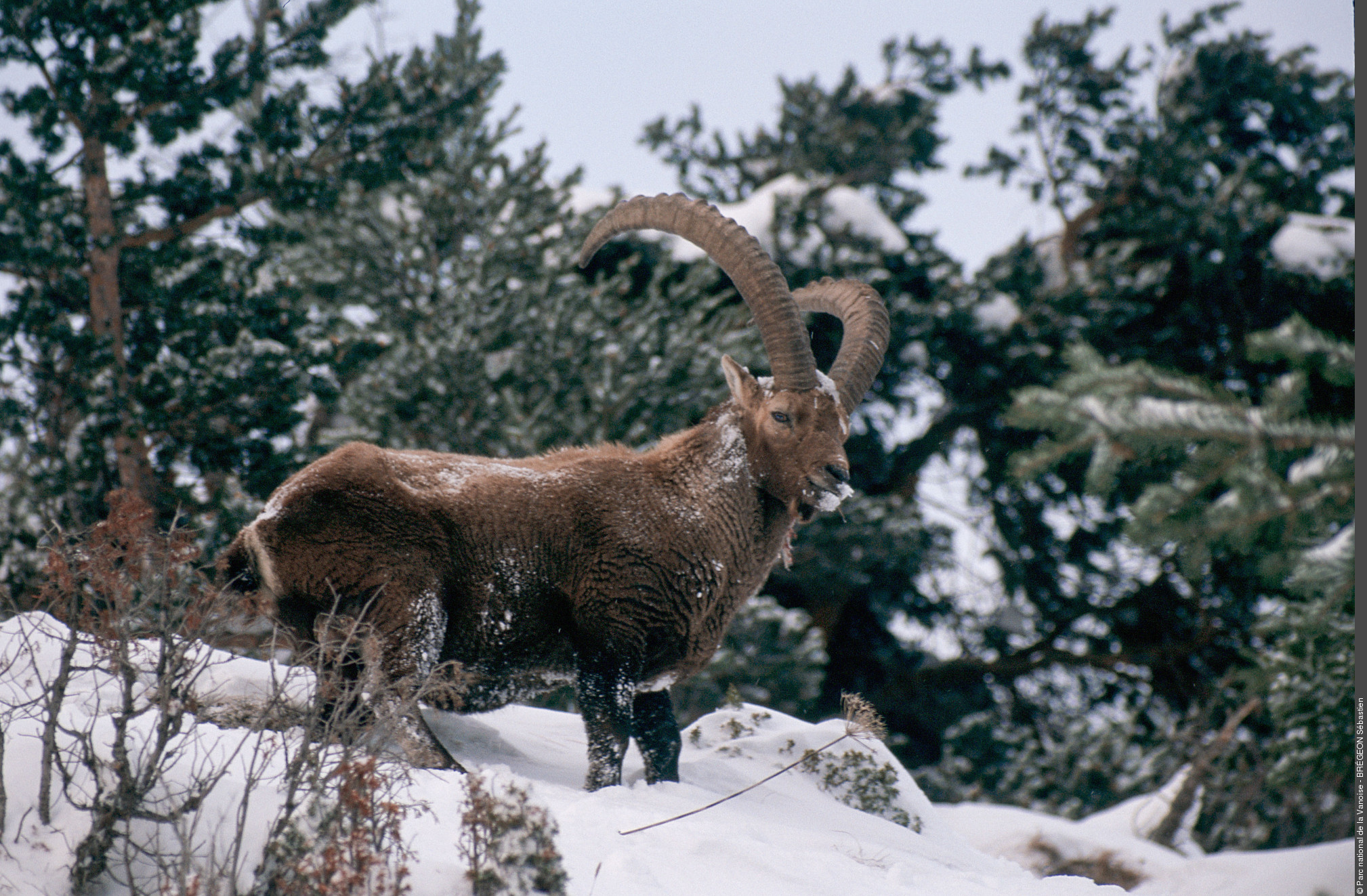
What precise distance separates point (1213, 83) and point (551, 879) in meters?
17.0

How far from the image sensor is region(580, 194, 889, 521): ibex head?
5.30m

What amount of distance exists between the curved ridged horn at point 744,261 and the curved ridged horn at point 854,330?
0.68 ft

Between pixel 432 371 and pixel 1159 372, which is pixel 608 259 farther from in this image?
pixel 1159 372

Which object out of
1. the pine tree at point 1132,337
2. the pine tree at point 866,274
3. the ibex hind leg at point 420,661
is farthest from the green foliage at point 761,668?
the ibex hind leg at point 420,661

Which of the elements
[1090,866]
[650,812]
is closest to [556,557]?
[650,812]

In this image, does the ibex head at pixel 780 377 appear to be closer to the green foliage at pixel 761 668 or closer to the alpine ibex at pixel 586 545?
the alpine ibex at pixel 586 545

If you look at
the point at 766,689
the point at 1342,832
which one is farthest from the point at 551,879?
the point at 1342,832

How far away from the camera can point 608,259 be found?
14414 mm

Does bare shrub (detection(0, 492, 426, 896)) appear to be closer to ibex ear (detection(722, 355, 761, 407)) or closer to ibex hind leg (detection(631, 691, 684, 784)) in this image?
ibex hind leg (detection(631, 691, 684, 784))

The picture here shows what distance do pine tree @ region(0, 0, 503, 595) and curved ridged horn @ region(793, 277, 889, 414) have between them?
497 cm

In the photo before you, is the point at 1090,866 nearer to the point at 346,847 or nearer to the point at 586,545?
the point at 586,545

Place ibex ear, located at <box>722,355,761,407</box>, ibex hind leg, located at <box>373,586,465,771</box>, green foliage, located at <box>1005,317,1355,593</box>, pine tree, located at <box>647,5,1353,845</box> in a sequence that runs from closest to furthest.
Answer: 1. green foliage, located at <box>1005,317,1355,593</box>
2. ibex hind leg, located at <box>373,586,465,771</box>
3. ibex ear, located at <box>722,355,761,407</box>
4. pine tree, located at <box>647,5,1353,845</box>

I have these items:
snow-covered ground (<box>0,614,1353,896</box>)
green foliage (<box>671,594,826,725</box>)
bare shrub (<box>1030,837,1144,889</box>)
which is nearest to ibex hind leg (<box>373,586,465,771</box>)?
snow-covered ground (<box>0,614,1353,896</box>)

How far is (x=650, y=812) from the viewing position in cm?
448
